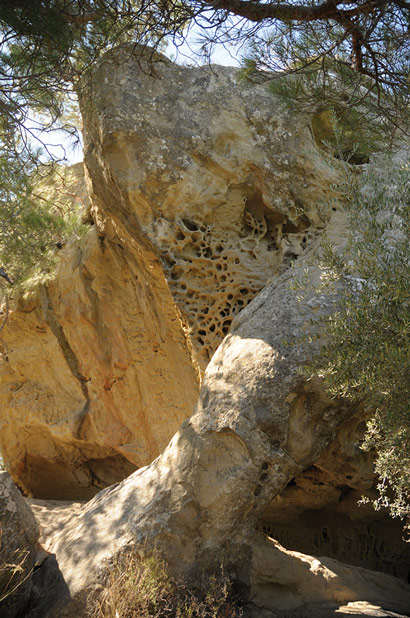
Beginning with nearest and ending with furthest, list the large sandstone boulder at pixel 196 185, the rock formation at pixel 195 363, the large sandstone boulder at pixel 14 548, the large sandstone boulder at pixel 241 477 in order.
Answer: the large sandstone boulder at pixel 14 548 < the large sandstone boulder at pixel 241 477 < the rock formation at pixel 195 363 < the large sandstone boulder at pixel 196 185

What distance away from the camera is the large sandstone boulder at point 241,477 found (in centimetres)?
596

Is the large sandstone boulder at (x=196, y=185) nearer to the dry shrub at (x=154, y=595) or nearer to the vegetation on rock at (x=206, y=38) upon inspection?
the vegetation on rock at (x=206, y=38)

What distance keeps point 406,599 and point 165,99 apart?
245 inches

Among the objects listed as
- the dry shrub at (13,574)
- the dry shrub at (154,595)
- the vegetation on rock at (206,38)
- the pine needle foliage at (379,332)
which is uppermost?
the vegetation on rock at (206,38)

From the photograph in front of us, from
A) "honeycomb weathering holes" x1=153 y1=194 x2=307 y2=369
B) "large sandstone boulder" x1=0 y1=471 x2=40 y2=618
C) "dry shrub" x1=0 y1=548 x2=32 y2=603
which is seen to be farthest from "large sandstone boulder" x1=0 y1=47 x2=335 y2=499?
"dry shrub" x1=0 y1=548 x2=32 y2=603

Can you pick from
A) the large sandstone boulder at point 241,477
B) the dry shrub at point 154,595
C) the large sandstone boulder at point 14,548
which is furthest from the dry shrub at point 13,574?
the dry shrub at point 154,595

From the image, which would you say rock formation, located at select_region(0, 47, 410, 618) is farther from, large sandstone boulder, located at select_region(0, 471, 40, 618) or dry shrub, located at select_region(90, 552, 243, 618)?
large sandstone boulder, located at select_region(0, 471, 40, 618)

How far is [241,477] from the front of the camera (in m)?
6.03

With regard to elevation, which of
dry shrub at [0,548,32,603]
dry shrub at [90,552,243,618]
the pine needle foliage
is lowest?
dry shrub at [90,552,243,618]

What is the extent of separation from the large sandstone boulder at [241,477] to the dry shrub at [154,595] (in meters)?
0.15

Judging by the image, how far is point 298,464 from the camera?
247 inches

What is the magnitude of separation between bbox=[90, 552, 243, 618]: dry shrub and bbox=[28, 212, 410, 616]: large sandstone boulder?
6.1 inches

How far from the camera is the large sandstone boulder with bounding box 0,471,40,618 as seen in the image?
5504mm

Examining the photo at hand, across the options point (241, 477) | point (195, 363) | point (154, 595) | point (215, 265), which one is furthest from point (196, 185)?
point (154, 595)
